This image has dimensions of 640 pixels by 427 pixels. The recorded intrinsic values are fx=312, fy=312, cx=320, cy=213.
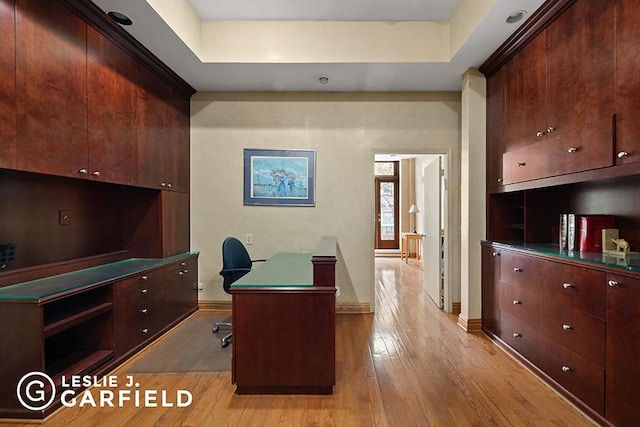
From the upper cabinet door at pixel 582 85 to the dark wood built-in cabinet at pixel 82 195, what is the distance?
3.35 meters

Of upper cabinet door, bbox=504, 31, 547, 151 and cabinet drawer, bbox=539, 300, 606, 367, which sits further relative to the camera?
upper cabinet door, bbox=504, 31, 547, 151

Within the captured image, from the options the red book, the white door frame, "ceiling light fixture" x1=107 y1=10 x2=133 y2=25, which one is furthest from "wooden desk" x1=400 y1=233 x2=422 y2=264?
"ceiling light fixture" x1=107 y1=10 x2=133 y2=25

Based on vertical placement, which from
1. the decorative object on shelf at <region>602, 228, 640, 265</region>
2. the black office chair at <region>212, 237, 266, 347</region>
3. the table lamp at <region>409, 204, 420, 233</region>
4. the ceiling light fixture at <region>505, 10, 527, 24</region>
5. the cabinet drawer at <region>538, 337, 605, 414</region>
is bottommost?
the cabinet drawer at <region>538, 337, 605, 414</region>

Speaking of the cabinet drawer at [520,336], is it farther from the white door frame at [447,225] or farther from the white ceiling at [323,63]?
the white ceiling at [323,63]

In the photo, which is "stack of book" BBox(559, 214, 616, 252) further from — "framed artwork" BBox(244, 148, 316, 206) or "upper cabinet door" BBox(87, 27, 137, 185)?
"upper cabinet door" BBox(87, 27, 137, 185)

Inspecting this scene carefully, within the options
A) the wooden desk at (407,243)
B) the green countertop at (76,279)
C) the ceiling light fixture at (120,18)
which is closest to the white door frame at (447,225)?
the green countertop at (76,279)

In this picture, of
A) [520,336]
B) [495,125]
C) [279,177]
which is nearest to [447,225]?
[495,125]

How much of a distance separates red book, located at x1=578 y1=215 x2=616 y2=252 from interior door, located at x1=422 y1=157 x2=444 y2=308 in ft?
5.64

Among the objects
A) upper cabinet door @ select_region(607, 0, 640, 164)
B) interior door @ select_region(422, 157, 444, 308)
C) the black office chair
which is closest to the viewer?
upper cabinet door @ select_region(607, 0, 640, 164)

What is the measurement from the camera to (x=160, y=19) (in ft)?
7.96

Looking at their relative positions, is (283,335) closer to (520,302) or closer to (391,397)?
(391,397)

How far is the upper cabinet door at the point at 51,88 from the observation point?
6.06 ft

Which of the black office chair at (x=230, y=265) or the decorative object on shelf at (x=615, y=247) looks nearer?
the decorative object on shelf at (x=615, y=247)

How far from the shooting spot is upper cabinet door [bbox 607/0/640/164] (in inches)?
66.6
